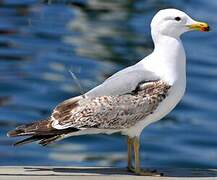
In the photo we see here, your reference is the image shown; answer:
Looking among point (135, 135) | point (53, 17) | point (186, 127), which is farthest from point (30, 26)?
point (135, 135)

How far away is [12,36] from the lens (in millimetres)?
12664

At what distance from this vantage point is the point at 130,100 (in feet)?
14.6

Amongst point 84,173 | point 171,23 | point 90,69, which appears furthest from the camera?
point 90,69

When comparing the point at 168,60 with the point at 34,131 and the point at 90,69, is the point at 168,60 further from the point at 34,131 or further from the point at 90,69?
the point at 90,69

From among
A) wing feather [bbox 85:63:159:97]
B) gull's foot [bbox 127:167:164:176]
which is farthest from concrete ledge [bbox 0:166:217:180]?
wing feather [bbox 85:63:159:97]

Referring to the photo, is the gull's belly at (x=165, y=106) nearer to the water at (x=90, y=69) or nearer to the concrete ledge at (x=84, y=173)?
the concrete ledge at (x=84, y=173)

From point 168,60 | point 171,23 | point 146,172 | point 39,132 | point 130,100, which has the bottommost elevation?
point 146,172

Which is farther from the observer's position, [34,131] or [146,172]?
[146,172]

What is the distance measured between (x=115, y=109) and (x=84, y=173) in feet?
0.98

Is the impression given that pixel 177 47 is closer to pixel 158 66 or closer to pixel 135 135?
pixel 158 66

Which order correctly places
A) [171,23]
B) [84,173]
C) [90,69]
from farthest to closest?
[90,69], [171,23], [84,173]

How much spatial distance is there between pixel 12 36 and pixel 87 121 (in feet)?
27.5

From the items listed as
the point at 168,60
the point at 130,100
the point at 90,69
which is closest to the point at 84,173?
the point at 130,100

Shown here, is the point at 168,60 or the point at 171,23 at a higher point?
the point at 171,23
